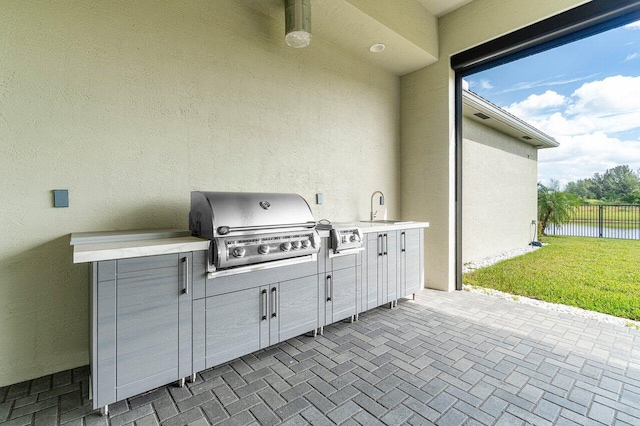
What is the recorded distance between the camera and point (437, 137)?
4125 millimetres

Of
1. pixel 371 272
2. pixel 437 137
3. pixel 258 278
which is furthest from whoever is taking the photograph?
pixel 437 137

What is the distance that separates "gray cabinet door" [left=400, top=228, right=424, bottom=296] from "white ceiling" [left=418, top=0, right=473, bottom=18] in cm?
291

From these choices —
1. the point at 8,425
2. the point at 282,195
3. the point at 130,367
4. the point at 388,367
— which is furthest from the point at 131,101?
the point at 388,367

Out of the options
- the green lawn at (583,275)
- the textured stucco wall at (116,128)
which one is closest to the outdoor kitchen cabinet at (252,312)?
the textured stucco wall at (116,128)

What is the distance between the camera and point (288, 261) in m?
2.31

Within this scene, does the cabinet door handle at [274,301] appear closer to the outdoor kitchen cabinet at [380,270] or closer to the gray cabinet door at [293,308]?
the gray cabinet door at [293,308]

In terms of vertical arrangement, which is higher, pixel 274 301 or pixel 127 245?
pixel 127 245

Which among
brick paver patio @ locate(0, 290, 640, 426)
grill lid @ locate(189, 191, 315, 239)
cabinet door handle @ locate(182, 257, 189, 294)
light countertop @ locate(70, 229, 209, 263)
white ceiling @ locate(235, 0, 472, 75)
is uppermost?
white ceiling @ locate(235, 0, 472, 75)

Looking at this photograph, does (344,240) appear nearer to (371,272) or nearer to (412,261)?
(371,272)

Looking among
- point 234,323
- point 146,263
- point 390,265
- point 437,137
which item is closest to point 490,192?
point 437,137

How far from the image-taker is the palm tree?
139 inches

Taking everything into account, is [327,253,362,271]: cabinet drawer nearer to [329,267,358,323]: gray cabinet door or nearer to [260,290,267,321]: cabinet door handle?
[329,267,358,323]: gray cabinet door

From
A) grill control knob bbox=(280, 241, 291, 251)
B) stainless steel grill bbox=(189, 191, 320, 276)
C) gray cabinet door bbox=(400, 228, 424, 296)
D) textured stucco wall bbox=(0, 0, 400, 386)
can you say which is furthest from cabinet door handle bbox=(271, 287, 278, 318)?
gray cabinet door bbox=(400, 228, 424, 296)

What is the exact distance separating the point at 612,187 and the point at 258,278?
3.83 meters
